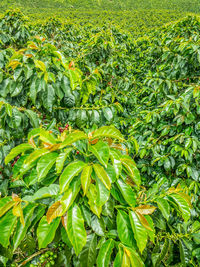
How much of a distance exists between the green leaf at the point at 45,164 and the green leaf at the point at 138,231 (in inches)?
15.5

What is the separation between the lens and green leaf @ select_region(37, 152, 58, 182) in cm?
64

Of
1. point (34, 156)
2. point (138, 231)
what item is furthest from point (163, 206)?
point (34, 156)

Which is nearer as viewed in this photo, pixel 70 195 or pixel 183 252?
pixel 70 195

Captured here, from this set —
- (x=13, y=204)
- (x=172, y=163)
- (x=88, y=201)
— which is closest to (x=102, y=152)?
(x=88, y=201)

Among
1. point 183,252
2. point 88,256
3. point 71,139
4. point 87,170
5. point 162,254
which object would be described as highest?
point 71,139

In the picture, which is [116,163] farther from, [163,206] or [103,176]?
[163,206]

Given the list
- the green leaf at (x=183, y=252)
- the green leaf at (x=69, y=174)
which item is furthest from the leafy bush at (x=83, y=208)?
the green leaf at (x=183, y=252)

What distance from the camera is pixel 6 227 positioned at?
578mm

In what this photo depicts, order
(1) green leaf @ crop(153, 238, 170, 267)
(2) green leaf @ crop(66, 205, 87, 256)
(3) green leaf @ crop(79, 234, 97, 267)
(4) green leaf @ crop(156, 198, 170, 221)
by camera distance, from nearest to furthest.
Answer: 1. (2) green leaf @ crop(66, 205, 87, 256)
2. (3) green leaf @ crop(79, 234, 97, 267)
3. (4) green leaf @ crop(156, 198, 170, 221)
4. (1) green leaf @ crop(153, 238, 170, 267)

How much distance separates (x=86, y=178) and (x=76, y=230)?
0.59ft

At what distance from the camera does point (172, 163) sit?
1790 mm

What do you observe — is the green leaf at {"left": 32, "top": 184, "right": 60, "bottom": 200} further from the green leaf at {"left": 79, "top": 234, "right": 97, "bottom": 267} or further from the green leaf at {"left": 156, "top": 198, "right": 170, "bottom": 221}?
the green leaf at {"left": 156, "top": 198, "right": 170, "bottom": 221}

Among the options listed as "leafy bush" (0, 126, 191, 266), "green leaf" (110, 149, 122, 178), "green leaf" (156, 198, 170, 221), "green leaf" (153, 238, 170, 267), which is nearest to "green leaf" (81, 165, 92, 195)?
"leafy bush" (0, 126, 191, 266)

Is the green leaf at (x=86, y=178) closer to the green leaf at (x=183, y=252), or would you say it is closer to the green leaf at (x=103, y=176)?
the green leaf at (x=103, y=176)
